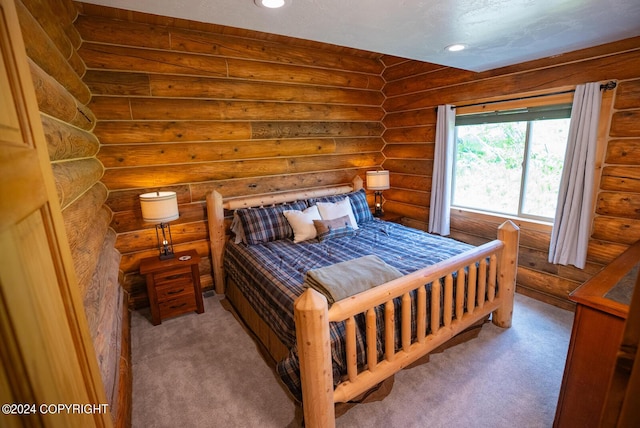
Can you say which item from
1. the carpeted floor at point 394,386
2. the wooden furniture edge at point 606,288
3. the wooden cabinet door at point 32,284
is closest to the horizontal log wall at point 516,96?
the carpeted floor at point 394,386

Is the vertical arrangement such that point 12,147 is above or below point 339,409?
above

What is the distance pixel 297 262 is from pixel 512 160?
2.66 m

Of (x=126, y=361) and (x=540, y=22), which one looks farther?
(x=126, y=361)

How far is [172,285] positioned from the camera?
286 centimetres

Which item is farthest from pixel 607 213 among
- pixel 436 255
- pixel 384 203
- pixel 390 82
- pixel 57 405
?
pixel 57 405

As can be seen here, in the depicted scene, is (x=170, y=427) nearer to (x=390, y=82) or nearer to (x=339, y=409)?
(x=339, y=409)

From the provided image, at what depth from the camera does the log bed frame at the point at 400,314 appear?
1496 millimetres

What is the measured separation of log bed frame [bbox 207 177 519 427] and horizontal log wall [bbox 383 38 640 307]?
2.92 ft

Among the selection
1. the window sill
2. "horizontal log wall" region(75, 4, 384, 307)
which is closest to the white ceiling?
"horizontal log wall" region(75, 4, 384, 307)

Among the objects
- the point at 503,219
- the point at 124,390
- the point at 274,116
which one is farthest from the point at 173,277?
the point at 503,219

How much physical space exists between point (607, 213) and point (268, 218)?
122 inches

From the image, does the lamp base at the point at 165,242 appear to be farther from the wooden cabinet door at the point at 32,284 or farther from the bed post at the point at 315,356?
the wooden cabinet door at the point at 32,284

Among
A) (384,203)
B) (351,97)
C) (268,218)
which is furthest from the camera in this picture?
(384,203)

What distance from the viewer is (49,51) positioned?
159cm
